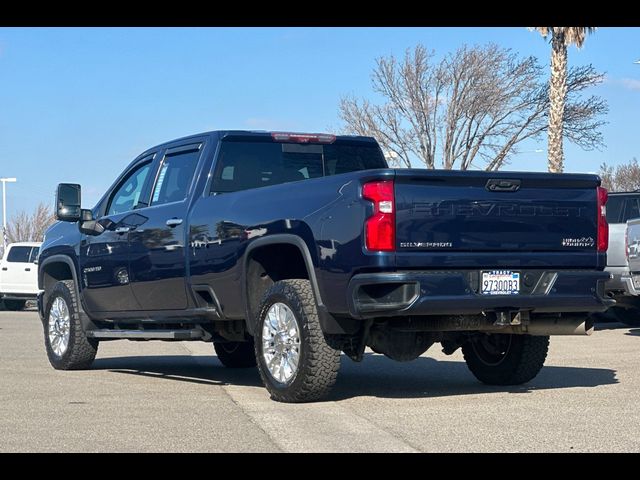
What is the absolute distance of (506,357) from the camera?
9.69 metres

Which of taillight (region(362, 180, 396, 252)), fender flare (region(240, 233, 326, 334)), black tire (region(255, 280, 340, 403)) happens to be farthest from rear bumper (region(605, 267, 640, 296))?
taillight (region(362, 180, 396, 252))

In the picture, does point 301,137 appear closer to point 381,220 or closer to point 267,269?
point 267,269

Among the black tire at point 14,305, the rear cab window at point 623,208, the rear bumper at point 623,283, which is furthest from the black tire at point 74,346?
the black tire at point 14,305

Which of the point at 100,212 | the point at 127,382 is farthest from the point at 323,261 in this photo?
the point at 100,212

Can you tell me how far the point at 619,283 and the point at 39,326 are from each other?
410 inches

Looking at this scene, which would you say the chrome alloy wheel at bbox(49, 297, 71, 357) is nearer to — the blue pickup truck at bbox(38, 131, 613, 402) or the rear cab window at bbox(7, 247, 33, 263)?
the blue pickup truck at bbox(38, 131, 613, 402)

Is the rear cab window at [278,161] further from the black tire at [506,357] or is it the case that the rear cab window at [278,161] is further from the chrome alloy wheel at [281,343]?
the black tire at [506,357]

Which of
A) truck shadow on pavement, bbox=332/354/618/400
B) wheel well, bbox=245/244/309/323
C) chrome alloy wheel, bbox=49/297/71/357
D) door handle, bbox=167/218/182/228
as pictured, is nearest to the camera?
wheel well, bbox=245/244/309/323

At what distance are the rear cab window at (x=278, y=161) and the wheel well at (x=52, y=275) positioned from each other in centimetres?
294

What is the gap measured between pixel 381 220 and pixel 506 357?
2429mm

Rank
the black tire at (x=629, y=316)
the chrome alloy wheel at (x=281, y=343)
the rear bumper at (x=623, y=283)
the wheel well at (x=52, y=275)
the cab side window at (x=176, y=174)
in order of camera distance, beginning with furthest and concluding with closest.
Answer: the black tire at (x=629, y=316)
the rear bumper at (x=623, y=283)
the wheel well at (x=52, y=275)
the cab side window at (x=176, y=174)
the chrome alloy wheel at (x=281, y=343)

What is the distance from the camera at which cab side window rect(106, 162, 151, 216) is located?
1106cm

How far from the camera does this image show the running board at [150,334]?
991 cm
